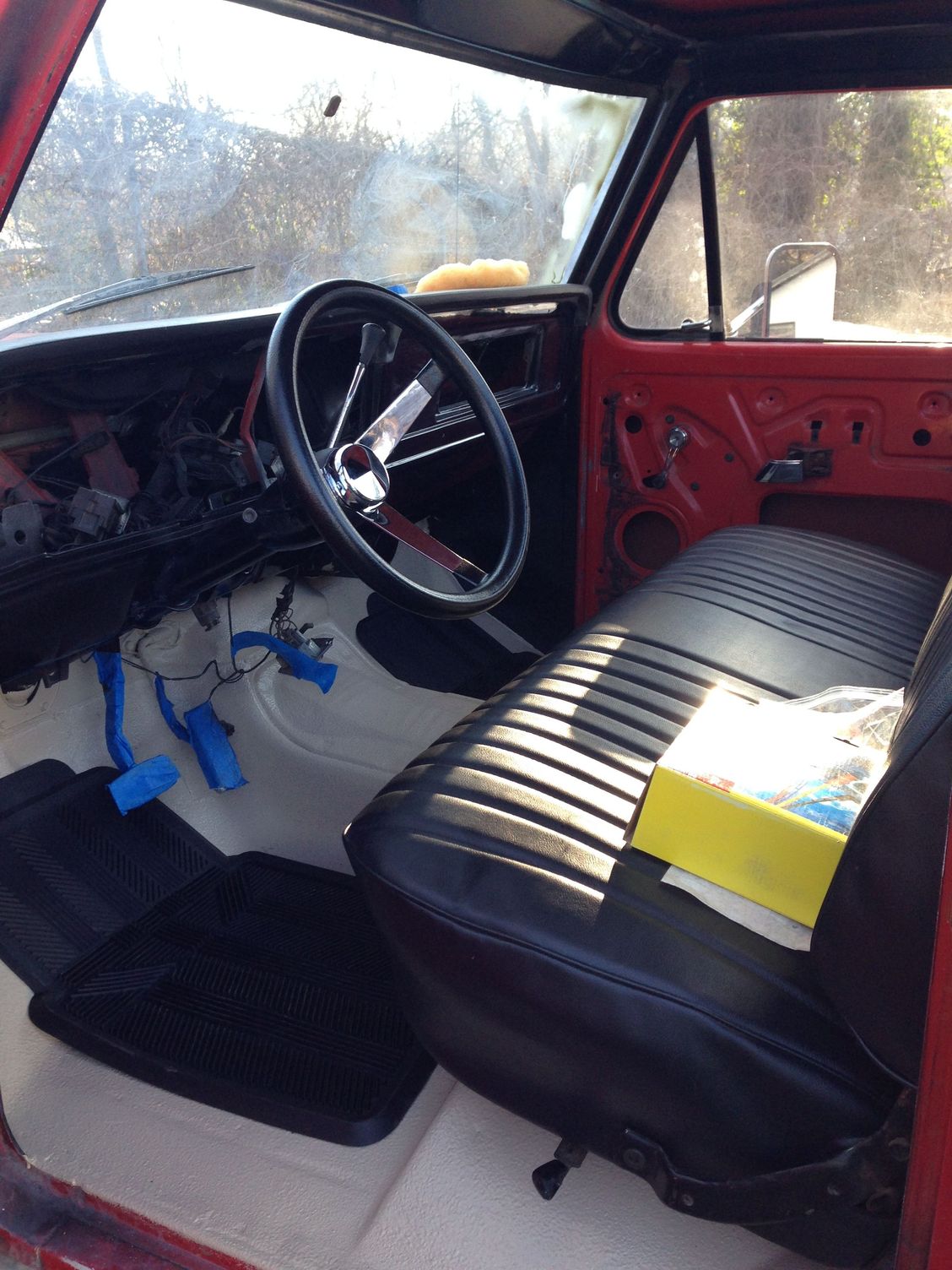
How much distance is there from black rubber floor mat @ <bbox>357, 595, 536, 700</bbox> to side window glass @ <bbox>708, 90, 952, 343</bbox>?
0.97 metres

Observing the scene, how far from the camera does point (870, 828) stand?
30.1 inches

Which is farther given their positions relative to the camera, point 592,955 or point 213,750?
point 213,750

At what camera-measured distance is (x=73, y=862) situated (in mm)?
1746

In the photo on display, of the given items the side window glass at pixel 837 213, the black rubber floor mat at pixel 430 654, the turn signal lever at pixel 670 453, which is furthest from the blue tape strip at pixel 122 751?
the side window glass at pixel 837 213

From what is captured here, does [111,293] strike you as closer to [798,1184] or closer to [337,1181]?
[337,1181]

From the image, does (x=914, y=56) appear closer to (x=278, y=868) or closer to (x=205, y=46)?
(x=205, y=46)

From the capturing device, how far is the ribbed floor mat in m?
1.40

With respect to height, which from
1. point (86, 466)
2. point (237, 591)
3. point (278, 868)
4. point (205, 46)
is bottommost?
point (278, 868)

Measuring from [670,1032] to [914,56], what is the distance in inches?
75.9

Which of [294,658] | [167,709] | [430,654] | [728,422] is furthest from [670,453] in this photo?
[167,709]

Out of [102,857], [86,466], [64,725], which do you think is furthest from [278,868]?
[86,466]

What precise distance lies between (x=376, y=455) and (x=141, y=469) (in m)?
0.38

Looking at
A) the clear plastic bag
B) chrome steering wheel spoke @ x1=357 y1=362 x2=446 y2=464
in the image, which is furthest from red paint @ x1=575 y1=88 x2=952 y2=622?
the clear plastic bag

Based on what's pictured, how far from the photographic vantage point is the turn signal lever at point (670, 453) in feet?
7.60
